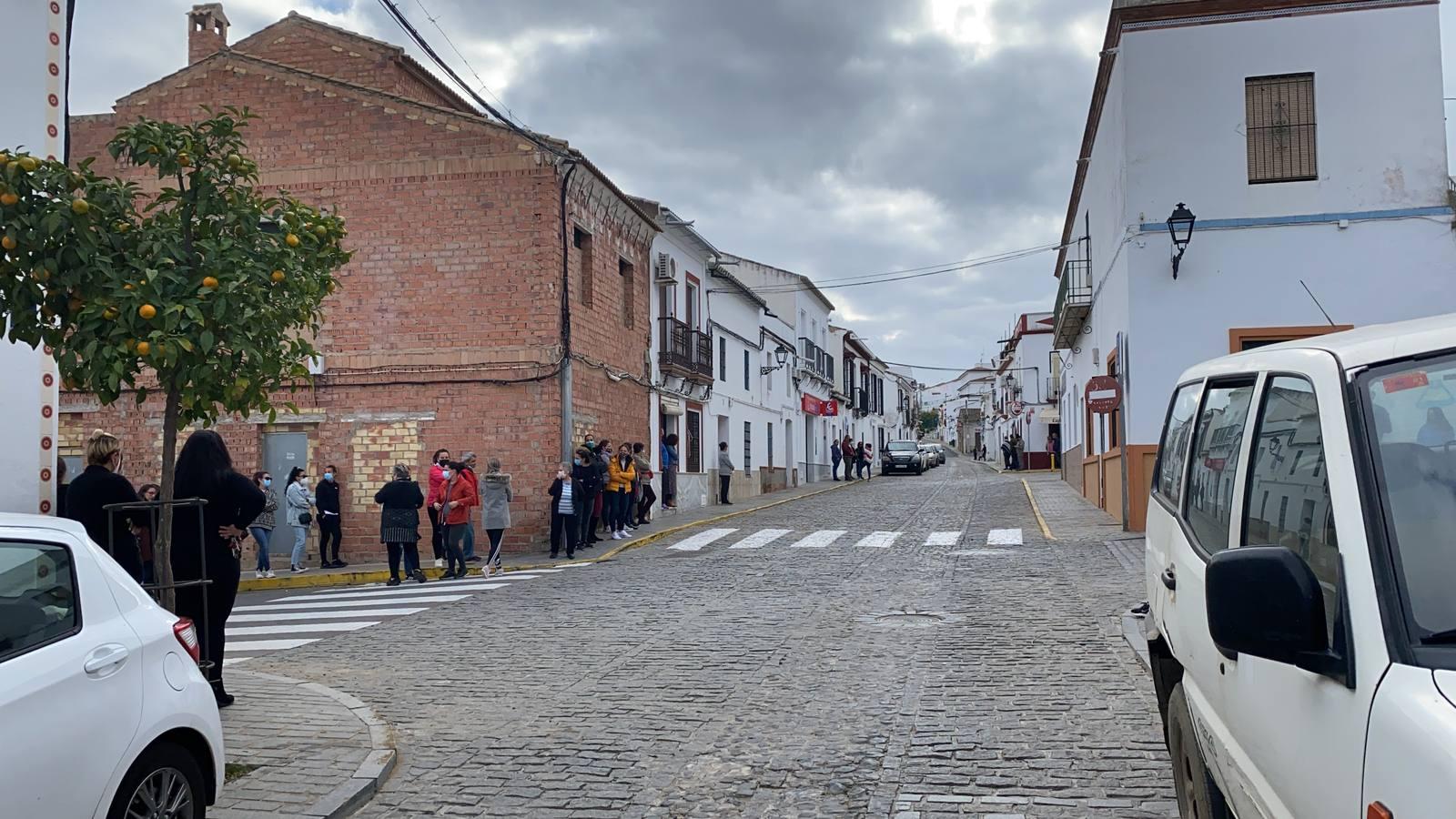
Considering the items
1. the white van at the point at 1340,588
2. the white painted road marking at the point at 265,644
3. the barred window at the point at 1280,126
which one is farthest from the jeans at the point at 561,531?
the white van at the point at 1340,588

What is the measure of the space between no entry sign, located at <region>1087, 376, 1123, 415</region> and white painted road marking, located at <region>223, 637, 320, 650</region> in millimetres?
11719

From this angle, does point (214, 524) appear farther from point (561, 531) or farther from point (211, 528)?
point (561, 531)

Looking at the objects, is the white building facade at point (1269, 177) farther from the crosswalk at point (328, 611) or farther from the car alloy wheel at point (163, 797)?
the car alloy wheel at point (163, 797)

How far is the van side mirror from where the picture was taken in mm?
2242

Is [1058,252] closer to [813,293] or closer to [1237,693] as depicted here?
[813,293]

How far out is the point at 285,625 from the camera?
11.5m

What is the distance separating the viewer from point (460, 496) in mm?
14398

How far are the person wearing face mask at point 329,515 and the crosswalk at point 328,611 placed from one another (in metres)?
1.98

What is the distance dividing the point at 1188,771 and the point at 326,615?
396 inches

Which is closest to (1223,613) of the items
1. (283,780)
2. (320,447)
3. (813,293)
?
(283,780)

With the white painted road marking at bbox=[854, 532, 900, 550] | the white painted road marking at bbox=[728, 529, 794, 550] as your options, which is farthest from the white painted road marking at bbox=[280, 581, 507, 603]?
the white painted road marking at bbox=[854, 532, 900, 550]

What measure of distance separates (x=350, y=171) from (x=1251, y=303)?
1428cm

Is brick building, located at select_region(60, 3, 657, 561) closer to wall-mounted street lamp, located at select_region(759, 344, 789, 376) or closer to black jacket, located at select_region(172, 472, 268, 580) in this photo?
black jacket, located at select_region(172, 472, 268, 580)

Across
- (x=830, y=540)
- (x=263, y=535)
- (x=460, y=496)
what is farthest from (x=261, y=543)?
(x=830, y=540)
